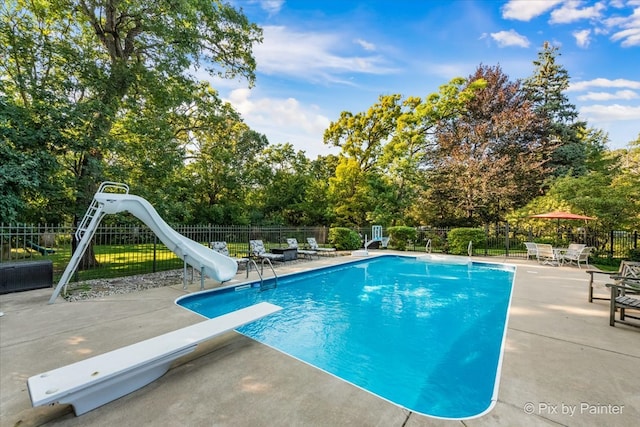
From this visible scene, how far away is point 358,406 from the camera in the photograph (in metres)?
2.51

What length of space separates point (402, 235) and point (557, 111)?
20.7 metres

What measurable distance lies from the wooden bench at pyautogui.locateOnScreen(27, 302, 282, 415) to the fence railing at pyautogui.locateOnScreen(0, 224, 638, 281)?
6.13 m

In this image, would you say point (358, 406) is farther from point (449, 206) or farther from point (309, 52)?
point (449, 206)

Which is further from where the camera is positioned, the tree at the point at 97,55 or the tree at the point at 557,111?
the tree at the point at 557,111

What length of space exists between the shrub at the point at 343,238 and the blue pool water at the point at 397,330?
644 cm

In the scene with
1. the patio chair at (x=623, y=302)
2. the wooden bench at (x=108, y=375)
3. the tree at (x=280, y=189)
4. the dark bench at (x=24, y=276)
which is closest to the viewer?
the wooden bench at (x=108, y=375)

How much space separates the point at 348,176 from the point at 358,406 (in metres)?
18.5

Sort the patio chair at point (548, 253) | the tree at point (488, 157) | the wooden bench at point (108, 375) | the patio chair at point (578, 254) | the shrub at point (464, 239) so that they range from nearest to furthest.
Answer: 1. the wooden bench at point (108, 375)
2. the patio chair at point (578, 254)
3. the patio chair at point (548, 253)
4. the shrub at point (464, 239)
5. the tree at point (488, 157)

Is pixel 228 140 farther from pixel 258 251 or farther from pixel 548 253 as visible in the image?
pixel 548 253

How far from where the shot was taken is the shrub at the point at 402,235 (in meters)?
16.4

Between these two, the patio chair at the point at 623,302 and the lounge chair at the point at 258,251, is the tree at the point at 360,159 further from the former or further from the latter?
the patio chair at the point at 623,302

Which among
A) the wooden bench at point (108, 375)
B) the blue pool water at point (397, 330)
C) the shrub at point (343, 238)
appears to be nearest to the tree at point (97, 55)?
the blue pool water at point (397, 330)

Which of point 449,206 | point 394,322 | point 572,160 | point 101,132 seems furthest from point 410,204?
point 101,132

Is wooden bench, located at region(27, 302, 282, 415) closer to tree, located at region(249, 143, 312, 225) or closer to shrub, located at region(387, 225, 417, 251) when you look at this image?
shrub, located at region(387, 225, 417, 251)
